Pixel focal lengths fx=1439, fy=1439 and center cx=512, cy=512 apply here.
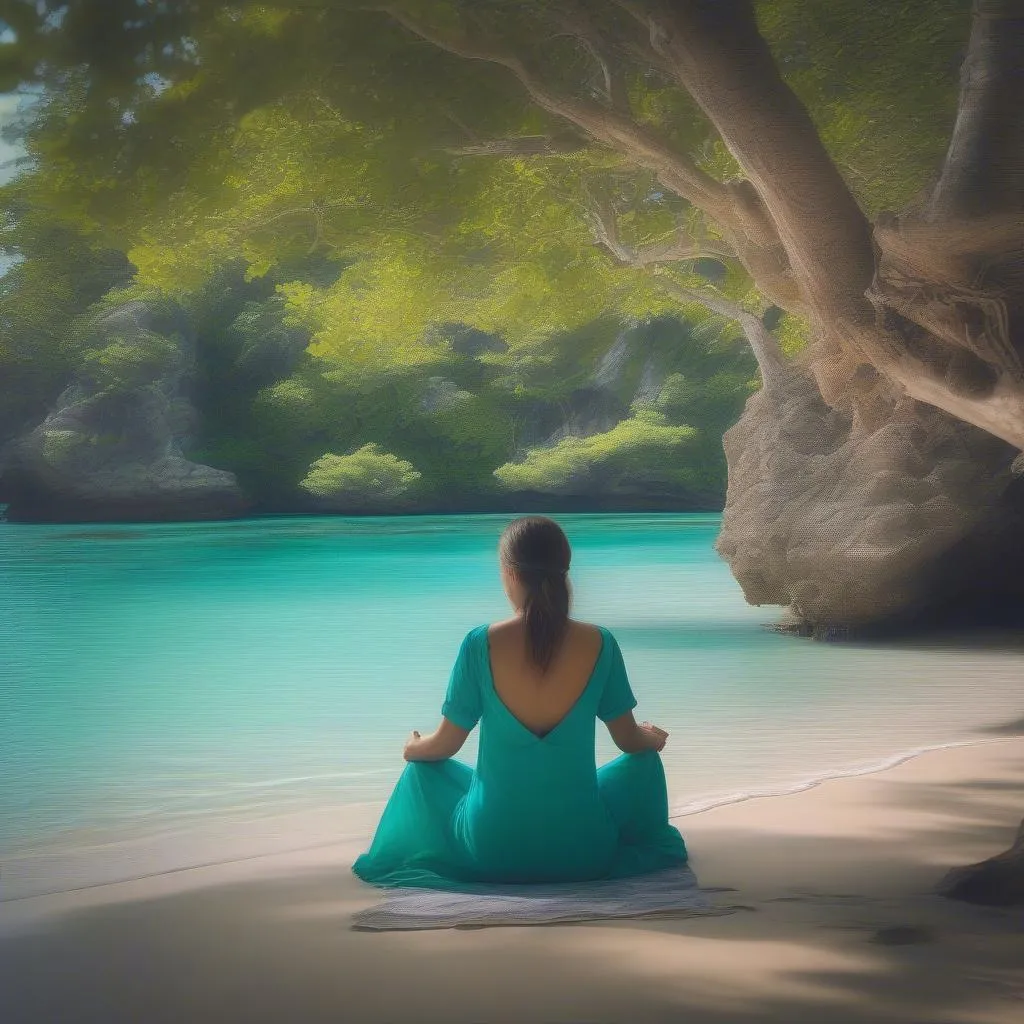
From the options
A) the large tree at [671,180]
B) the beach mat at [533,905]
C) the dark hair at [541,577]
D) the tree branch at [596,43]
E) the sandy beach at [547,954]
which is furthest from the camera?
the tree branch at [596,43]

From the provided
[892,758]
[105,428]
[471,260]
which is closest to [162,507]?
[105,428]

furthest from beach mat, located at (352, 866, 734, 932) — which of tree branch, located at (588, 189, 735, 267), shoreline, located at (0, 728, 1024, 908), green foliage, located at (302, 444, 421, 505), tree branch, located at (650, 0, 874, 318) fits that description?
green foliage, located at (302, 444, 421, 505)

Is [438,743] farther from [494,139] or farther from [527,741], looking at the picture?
[494,139]

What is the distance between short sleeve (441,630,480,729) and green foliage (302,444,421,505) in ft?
143

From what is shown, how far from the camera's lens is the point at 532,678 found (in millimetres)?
4465

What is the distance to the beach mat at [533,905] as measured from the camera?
417cm

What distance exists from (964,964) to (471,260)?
581 inches

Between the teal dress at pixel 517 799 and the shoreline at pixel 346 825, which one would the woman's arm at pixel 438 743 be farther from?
the shoreline at pixel 346 825

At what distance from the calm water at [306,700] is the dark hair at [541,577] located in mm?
2201

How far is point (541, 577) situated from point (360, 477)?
144 feet

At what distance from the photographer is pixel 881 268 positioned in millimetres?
6602

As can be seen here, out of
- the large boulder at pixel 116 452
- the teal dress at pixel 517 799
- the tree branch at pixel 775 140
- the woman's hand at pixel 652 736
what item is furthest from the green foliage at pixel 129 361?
the woman's hand at pixel 652 736

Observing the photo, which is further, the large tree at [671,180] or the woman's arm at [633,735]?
the large tree at [671,180]

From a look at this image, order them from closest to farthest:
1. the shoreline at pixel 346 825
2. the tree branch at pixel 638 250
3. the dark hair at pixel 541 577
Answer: the dark hair at pixel 541 577
the shoreline at pixel 346 825
the tree branch at pixel 638 250
